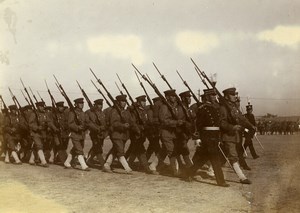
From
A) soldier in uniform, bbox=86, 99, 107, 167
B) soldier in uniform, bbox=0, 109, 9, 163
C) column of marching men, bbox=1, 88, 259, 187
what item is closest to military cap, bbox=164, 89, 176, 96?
column of marching men, bbox=1, 88, 259, 187

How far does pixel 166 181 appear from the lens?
31.8 ft

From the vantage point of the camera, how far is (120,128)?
1152cm

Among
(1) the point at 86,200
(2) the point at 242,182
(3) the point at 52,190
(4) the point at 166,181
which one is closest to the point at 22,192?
(3) the point at 52,190

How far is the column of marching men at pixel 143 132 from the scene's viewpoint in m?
9.20

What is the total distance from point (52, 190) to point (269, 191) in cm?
429

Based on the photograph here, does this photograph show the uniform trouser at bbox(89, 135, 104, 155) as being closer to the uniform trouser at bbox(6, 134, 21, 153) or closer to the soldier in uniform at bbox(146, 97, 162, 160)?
the soldier in uniform at bbox(146, 97, 162, 160)

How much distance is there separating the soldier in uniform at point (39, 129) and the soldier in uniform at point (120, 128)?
238cm

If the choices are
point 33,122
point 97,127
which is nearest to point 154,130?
point 97,127

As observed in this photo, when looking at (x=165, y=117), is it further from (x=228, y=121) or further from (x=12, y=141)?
(x=12, y=141)

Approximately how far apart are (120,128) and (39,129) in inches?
125

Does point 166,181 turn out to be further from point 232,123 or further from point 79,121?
point 79,121

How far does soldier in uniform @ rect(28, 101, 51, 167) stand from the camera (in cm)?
1309

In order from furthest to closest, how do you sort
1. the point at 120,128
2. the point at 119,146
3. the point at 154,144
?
the point at 154,144 < the point at 120,128 < the point at 119,146

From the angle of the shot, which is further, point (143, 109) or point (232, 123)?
point (143, 109)
